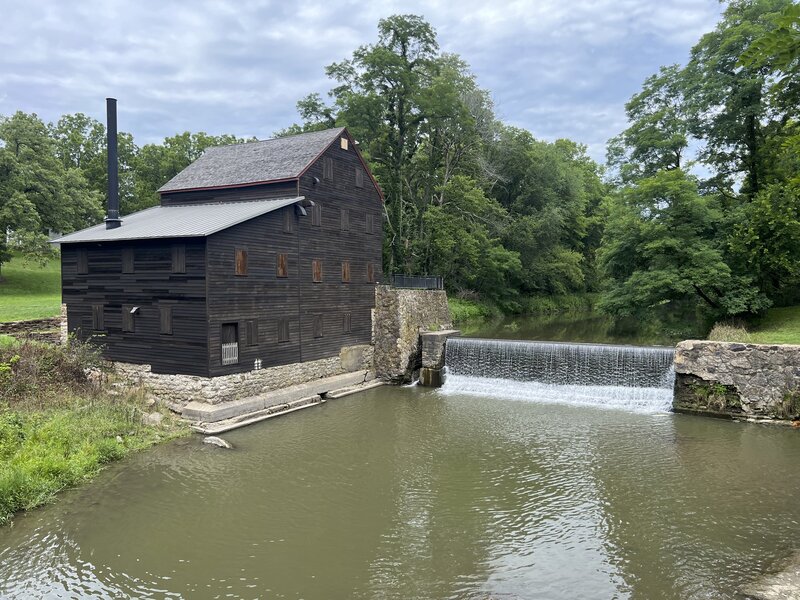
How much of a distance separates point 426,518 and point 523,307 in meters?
41.7

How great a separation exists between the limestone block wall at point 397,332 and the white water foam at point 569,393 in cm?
229

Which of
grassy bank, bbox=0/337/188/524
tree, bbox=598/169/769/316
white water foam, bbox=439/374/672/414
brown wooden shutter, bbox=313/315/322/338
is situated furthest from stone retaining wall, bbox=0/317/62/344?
tree, bbox=598/169/769/316

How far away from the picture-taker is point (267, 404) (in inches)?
756

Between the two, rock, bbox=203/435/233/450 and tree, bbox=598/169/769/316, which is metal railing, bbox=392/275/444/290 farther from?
rock, bbox=203/435/233/450

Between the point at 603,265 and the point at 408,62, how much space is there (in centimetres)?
1922

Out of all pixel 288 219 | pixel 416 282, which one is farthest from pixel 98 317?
pixel 416 282

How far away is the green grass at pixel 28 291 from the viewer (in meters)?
26.0

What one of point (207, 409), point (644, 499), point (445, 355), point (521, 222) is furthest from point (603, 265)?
point (207, 409)

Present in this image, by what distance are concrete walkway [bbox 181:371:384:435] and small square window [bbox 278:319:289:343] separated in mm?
1967

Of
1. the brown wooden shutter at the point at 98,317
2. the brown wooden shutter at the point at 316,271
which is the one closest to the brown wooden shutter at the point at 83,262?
the brown wooden shutter at the point at 98,317

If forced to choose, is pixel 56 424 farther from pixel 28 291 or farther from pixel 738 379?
pixel 28 291

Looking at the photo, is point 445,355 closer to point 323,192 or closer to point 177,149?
point 323,192

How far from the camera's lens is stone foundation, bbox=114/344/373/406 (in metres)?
17.8

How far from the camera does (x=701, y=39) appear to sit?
30203 millimetres
